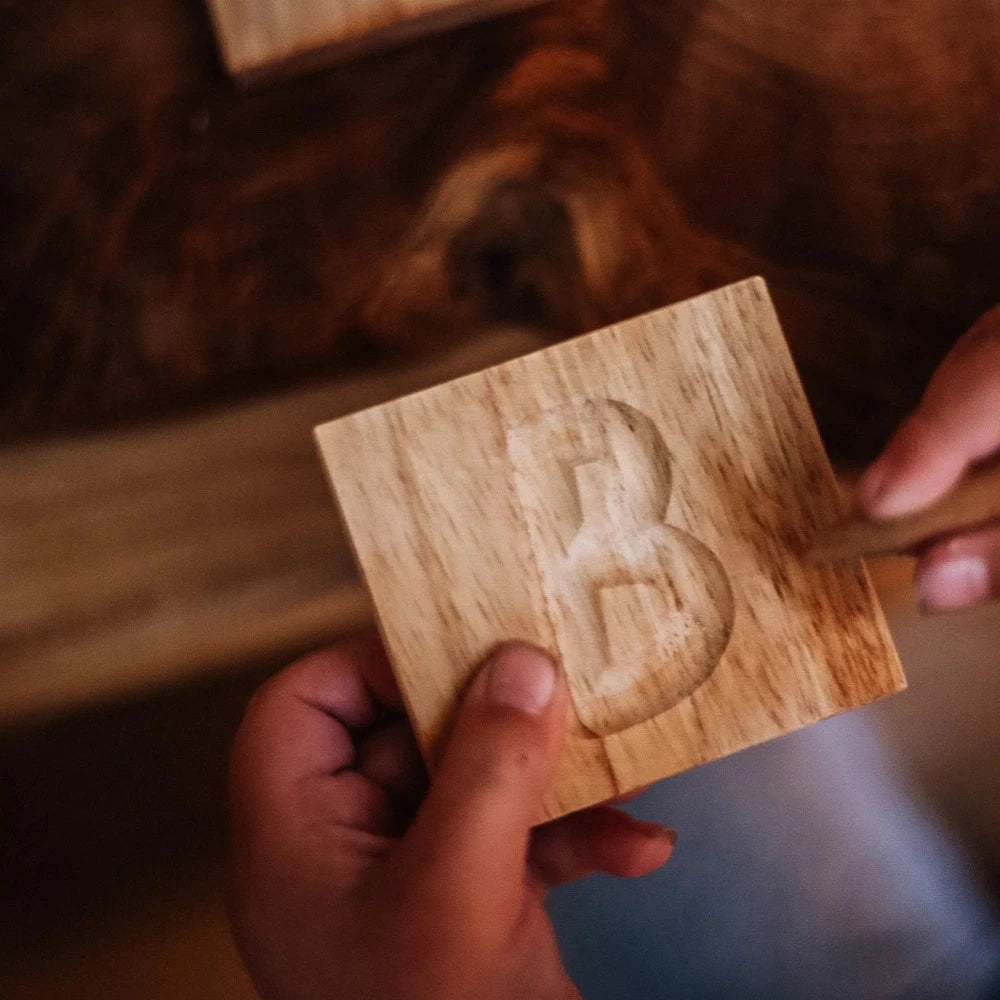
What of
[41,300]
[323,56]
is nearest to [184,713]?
[41,300]

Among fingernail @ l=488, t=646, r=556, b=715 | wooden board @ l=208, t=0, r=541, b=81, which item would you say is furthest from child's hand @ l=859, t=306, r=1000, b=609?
wooden board @ l=208, t=0, r=541, b=81

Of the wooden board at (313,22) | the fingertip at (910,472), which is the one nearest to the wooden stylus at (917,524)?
the fingertip at (910,472)

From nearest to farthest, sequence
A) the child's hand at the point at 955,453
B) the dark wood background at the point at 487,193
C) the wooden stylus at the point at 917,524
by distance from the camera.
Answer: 1. the wooden stylus at the point at 917,524
2. the child's hand at the point at 955,453
3. the dark wood background at the point at 487,193

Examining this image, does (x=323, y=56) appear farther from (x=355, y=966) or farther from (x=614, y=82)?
(x=355, y=966)

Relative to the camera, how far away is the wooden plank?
0.63 m

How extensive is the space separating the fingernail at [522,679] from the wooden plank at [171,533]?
249 millimetres

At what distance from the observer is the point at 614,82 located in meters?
0.58

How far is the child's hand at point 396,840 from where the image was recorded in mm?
412

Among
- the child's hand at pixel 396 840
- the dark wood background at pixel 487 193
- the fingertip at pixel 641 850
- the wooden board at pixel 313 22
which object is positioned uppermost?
the wooden board at pixel 313 22

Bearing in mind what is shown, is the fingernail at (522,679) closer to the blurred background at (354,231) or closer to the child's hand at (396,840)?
the child's hand at (396,840)

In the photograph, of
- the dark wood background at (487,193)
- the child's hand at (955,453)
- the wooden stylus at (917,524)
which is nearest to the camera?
the wooden stylus at (917,524)

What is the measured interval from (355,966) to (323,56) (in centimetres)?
52

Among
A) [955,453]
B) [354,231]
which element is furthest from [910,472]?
[354,231]

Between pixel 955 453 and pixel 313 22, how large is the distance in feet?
1.46
